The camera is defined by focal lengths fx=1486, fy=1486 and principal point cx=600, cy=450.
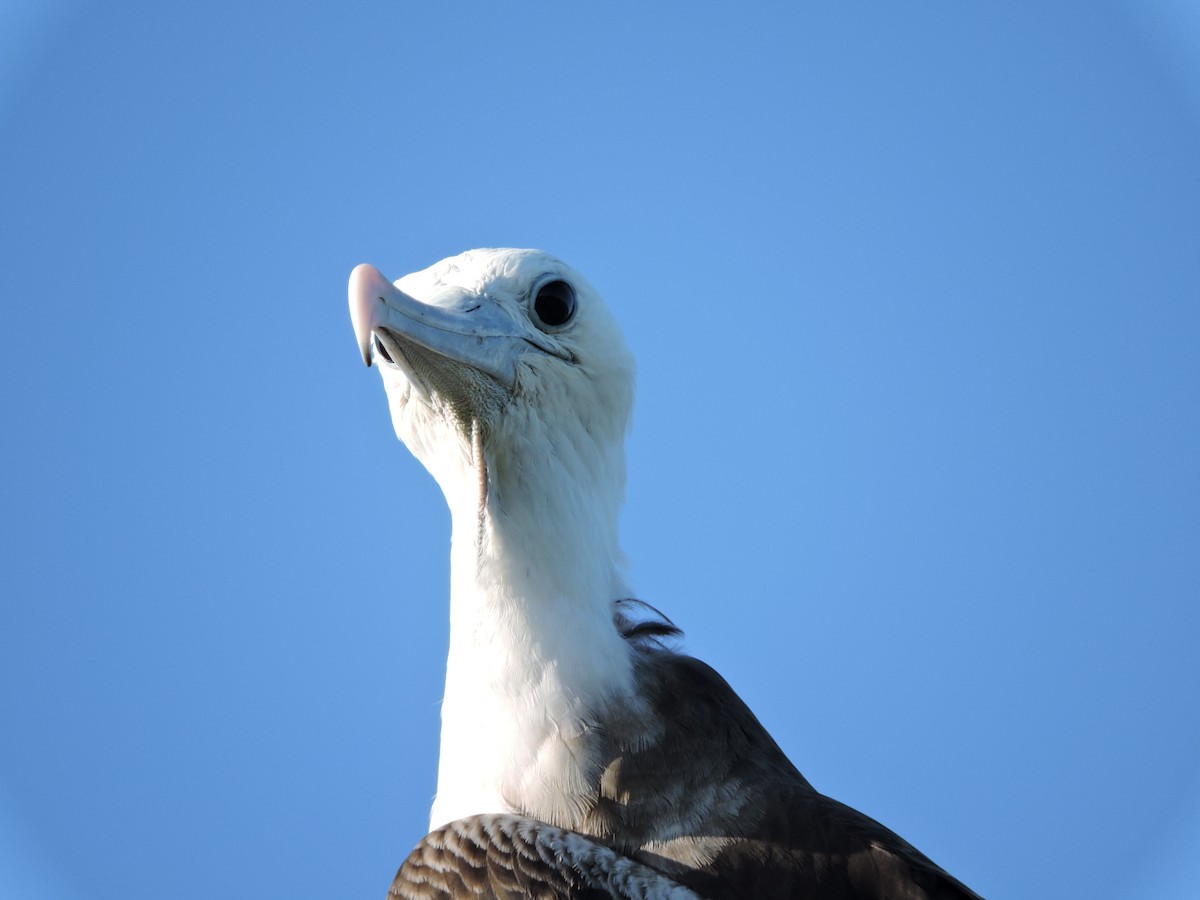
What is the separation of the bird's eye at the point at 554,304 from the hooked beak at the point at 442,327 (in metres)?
0.14

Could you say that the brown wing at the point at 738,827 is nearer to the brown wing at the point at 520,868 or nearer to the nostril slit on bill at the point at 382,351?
the brown wing at the point at 520,868

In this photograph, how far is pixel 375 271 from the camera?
4520 millimetres

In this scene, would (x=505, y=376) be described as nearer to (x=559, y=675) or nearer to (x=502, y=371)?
(x=502, y=371)

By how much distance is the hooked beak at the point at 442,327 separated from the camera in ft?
14.8

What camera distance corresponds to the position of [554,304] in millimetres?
5277

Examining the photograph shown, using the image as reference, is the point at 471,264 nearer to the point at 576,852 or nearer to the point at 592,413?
the point at 592,413

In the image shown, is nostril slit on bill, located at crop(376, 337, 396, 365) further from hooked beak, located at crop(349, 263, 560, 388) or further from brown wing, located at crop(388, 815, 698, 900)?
brown wing, located at crop(388, 815, 698, 900)

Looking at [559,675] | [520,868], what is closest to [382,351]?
[559,675]

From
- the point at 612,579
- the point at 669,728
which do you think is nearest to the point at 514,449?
the point at 612,579

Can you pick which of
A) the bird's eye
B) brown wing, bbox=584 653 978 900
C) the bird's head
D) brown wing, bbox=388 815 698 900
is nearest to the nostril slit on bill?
the bird's head

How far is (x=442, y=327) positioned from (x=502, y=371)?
28 cm

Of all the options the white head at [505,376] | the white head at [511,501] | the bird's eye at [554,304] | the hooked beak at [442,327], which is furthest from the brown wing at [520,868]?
the bird's eye at [554,304]

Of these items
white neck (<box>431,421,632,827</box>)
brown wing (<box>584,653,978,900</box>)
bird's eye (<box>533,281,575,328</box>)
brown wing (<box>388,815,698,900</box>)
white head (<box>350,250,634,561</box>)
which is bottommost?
Answer: brown wing (<box>388,815,698,900</box>)

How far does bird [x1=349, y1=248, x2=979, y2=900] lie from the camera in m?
4.42
